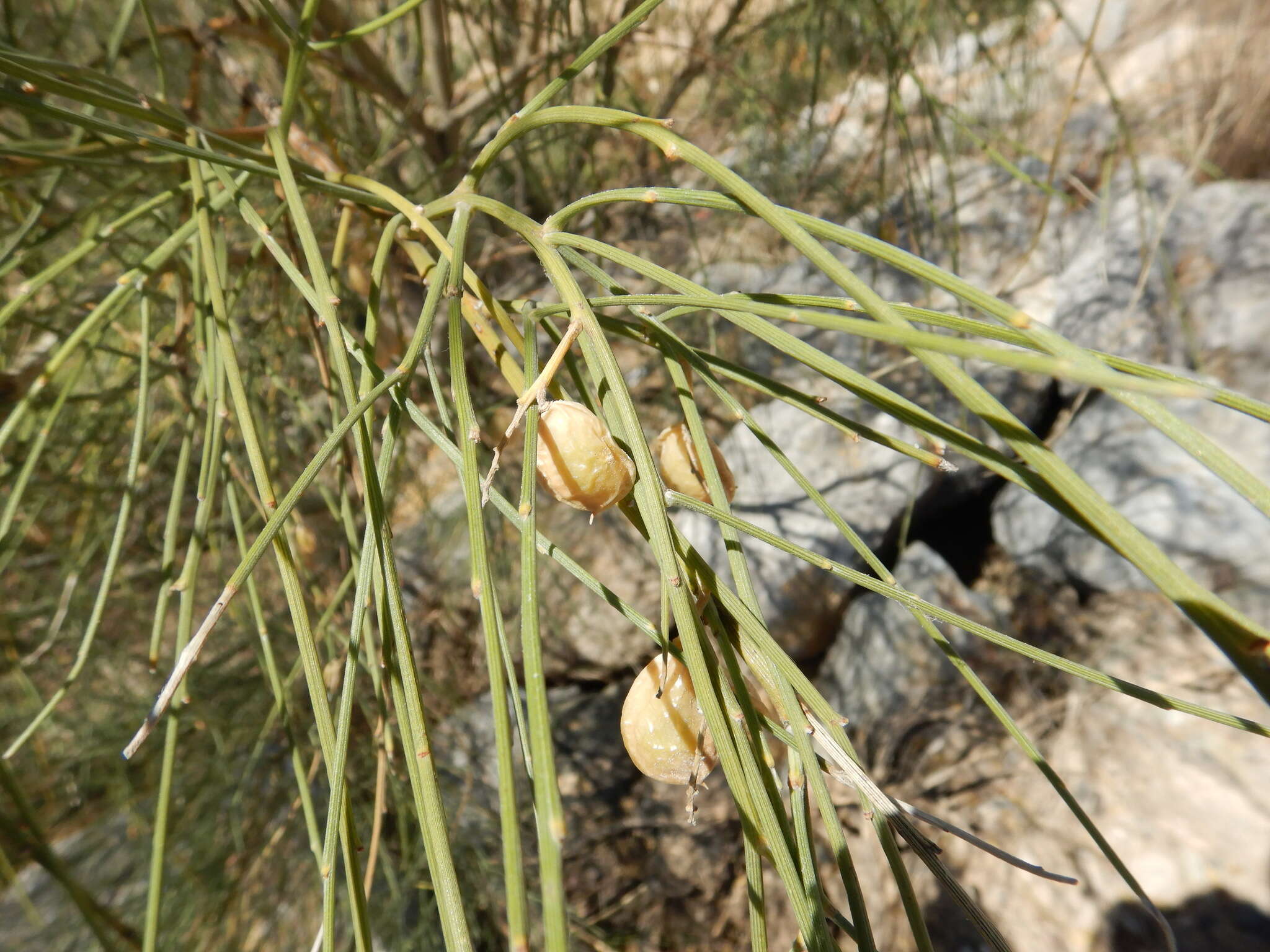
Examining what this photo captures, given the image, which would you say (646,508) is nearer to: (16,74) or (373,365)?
(373,365)

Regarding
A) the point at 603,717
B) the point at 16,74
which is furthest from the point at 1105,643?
the point at 16,74

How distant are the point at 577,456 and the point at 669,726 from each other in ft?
0.38

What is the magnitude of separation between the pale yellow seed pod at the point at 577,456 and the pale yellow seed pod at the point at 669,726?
75 millimetres

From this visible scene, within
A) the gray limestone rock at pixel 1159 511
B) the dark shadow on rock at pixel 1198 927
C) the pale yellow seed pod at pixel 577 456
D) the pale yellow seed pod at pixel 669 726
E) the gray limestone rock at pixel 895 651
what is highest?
the pale yellow seed pod at pixel 577 456

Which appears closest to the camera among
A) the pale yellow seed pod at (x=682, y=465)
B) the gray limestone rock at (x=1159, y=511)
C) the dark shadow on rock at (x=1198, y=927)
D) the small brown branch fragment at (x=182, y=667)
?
the small brown branch fragment at (x=182, y=667)

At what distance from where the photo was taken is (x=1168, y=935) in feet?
0.76

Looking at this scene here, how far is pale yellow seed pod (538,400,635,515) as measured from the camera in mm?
247

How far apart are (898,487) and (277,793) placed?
3.82ft

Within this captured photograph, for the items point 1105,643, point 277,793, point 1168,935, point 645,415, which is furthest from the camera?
point 645,415

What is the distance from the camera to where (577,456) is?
0.25 metres

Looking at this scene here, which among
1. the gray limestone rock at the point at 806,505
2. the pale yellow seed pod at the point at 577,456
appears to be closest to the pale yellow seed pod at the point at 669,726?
the pale yellow seed pod at the point at 577,456

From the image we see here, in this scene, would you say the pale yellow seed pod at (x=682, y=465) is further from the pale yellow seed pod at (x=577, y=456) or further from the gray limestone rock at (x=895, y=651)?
the gray limestone rock at (x=895, y=651)

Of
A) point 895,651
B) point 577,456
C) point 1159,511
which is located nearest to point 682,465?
point 577,456

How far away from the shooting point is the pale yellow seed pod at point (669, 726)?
274mm
